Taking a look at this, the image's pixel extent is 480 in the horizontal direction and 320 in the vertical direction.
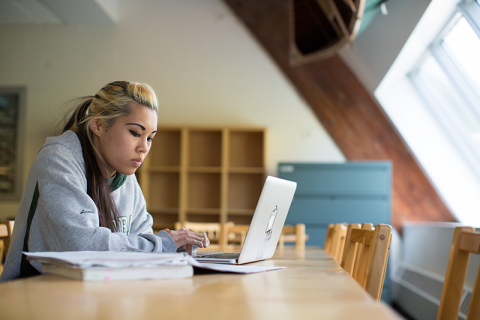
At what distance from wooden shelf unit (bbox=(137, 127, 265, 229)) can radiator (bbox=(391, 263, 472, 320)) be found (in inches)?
67.7

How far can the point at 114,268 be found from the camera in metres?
0.79

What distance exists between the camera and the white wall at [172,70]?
5086mm

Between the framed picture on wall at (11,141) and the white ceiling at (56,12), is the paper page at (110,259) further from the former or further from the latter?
the framed picture on wall at (11,141)

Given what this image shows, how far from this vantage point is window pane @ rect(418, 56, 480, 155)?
3.89m

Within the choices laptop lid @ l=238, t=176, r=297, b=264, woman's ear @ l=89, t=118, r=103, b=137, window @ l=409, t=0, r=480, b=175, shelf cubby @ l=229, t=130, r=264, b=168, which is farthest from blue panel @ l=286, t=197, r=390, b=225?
woman's ear @ l=89, t=118, r=103, b=137

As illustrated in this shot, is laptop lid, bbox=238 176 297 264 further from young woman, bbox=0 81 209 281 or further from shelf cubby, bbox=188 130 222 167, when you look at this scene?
shelf cubby, bbox=188 130 222 167

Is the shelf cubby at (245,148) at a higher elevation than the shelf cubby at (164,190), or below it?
higher

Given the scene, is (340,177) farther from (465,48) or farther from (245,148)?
(465,48)

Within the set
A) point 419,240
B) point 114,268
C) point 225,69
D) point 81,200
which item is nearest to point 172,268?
point 114,268

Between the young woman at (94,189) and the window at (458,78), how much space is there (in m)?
2.60

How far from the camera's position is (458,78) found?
3.70m

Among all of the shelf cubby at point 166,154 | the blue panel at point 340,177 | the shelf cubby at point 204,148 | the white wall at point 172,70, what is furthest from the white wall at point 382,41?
the shelf cubby at point 166,154

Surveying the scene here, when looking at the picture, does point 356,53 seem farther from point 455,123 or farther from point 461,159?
point 461,159

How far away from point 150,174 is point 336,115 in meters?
2.25
